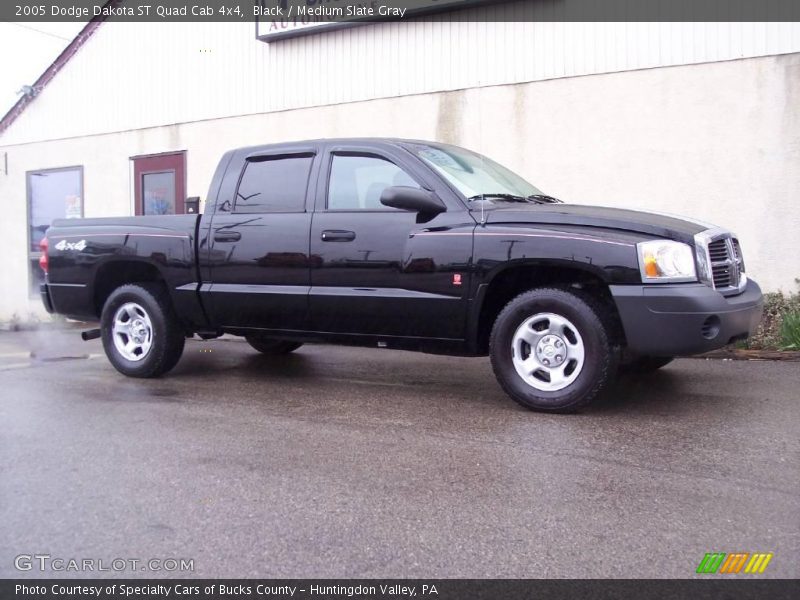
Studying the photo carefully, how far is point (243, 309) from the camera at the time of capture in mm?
5688

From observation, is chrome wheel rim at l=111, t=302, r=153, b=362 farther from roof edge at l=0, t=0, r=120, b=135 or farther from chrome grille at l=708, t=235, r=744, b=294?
roof edge at l=0, t=0, r=120, b=135

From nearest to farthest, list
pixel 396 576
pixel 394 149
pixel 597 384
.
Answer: pixel 396 576
pixel 597 384
pixel 394 149

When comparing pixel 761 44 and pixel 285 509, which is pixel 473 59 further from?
pixel 285 509

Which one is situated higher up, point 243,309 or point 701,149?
point 701,149

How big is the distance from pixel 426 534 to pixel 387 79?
8.13m

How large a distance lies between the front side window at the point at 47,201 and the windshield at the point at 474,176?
9450 millimetres

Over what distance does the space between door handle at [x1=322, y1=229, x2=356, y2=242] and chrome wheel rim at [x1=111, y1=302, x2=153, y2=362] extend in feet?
6.26

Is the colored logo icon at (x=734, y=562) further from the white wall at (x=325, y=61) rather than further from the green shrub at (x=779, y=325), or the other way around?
the white wall at (x=325, y=61)

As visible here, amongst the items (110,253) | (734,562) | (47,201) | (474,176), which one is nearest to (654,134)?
(474,176)

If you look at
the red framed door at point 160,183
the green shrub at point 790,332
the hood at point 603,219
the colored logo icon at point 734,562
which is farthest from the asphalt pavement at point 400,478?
the red framed door at point 160,183

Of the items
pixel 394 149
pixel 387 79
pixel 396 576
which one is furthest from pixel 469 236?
pixel 387 79

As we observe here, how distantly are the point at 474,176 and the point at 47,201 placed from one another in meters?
10.7
